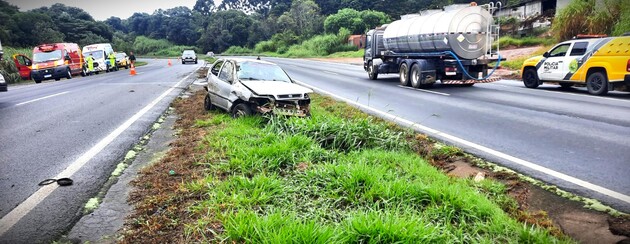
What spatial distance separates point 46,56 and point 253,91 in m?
21.5

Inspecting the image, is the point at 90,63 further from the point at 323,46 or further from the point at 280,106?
the point at 323,46

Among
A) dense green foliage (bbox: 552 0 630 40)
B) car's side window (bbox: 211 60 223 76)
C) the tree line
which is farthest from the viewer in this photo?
the tree line

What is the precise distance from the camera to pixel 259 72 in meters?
8.77

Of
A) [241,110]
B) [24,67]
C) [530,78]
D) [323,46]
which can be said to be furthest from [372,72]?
[323,46]

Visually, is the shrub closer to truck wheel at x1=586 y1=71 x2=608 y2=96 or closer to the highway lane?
the highway lane

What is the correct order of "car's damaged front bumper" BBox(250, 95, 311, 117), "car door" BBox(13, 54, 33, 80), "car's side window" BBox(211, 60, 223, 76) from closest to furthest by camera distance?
"car's damaged front bumper" BBox(250, 95, 311, 117) < "car's side window" BBox(211, 60, 223, 76) < "car door" BBox(13, 54, 33, 80)

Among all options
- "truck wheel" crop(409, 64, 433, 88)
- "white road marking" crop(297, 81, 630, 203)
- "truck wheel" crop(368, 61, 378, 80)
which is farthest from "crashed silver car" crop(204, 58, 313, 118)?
"truck wheel" crop(368, 61, 378, 80)

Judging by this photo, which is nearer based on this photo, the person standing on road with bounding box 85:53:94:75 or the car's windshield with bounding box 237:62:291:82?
the car's windshield with bounding box 237:62:291:82

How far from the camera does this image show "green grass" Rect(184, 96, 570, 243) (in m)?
3.15

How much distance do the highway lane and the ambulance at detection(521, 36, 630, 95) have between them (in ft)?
1.52

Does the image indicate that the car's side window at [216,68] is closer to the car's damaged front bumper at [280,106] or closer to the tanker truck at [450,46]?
the car's damaged front bumper at [280,106]

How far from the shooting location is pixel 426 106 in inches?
399

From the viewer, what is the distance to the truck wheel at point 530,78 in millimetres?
13929

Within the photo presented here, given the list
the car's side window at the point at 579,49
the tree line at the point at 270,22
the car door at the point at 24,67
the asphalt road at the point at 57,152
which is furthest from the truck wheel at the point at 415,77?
the tree line at the point at 270,22
